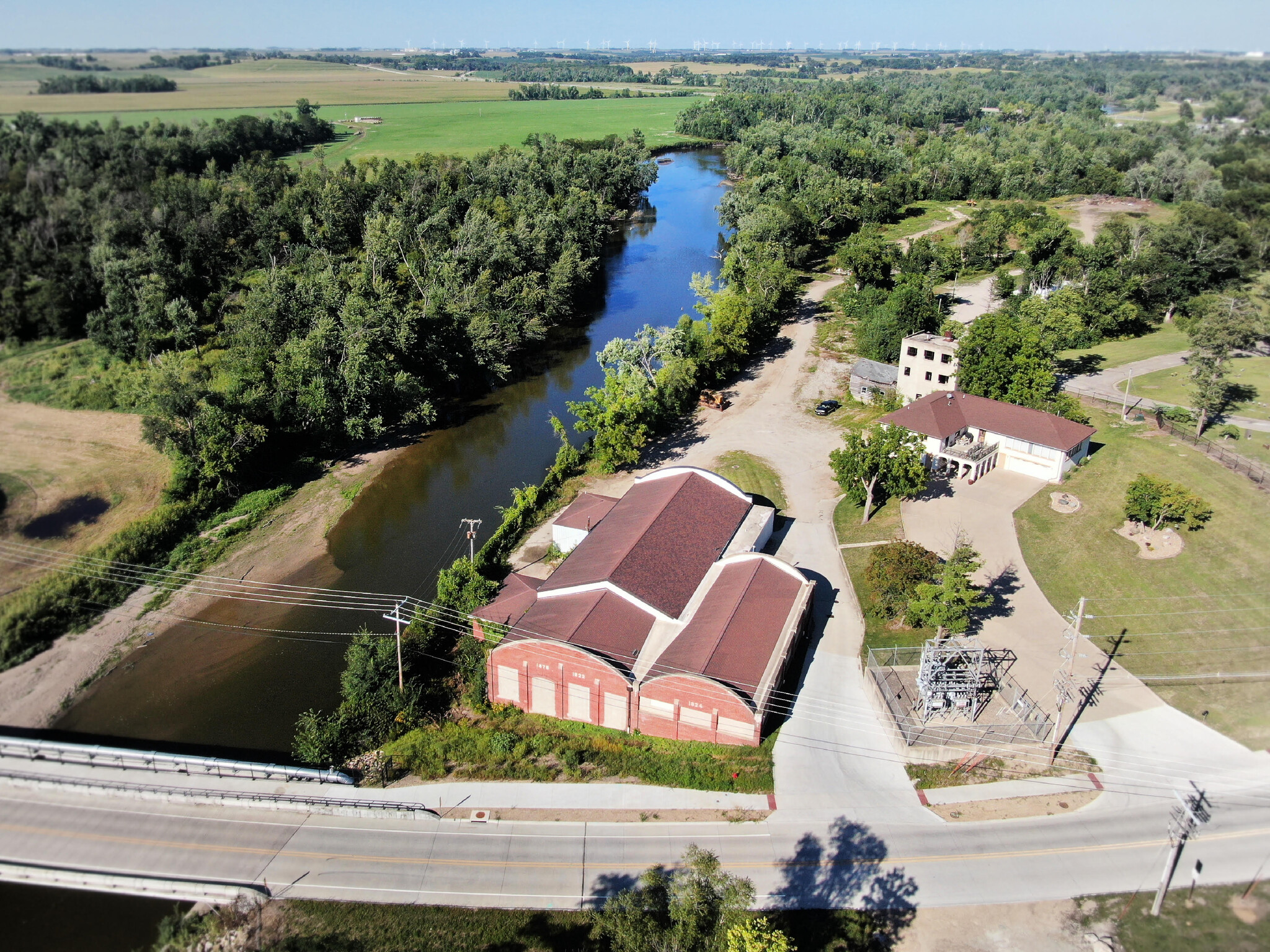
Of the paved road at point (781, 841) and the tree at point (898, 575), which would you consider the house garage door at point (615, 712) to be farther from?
the tree at point (898, 575)

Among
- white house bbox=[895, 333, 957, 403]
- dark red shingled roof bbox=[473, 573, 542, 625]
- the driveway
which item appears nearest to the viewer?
the driveway

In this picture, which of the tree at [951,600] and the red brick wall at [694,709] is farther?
the tree at [951,600]

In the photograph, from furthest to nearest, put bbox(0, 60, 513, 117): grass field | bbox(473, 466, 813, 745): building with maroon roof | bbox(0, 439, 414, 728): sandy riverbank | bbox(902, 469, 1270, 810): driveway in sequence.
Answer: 1. bbox(0, 60, 513, 117): grass field
2. bbox(0, 439, 414, 728): sandy riverbank
3. bbox(473, 466, 813, 745): building with maroon roof
4. bbox(902, 469, 1270, 810): driveway

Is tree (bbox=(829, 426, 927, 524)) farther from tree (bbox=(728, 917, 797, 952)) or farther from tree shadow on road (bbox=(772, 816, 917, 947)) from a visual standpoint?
tree (bbox=(728, 917, 797, 952))

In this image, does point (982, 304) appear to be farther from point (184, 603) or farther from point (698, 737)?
point (184, 603)

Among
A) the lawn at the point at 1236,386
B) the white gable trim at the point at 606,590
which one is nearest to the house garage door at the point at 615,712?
the white gable trim at the point at 606,590

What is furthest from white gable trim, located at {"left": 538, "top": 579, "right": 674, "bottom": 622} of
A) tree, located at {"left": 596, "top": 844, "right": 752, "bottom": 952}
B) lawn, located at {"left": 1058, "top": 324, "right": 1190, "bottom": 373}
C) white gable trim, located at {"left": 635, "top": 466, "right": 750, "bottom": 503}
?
lawn, located at {"left": 1058, "top": 324, "right": 1190, "bottom": 373}
